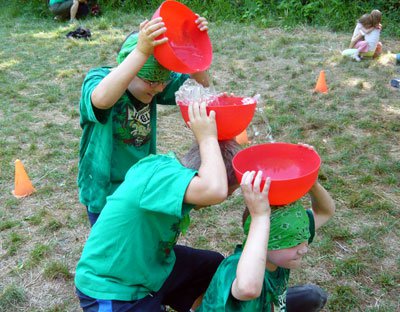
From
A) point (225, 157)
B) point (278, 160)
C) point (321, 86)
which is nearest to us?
point (225, 157)

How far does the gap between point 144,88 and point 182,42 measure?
0.25 meters

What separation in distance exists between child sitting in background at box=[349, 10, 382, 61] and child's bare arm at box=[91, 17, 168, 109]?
16.6ft

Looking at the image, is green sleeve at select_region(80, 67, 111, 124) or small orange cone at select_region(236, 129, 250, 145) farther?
small orange cone at select_region(236, 129, 250, 145)

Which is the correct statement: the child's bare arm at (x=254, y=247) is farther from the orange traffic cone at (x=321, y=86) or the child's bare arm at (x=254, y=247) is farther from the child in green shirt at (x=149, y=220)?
the orange traffic cone at (x=321, y=86)

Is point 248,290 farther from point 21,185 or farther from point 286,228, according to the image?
point 21,185

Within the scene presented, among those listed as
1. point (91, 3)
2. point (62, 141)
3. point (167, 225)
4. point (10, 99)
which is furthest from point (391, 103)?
point (91, 3)

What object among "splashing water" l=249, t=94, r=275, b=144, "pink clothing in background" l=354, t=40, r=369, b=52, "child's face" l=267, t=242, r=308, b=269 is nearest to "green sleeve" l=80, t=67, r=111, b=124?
"child's face" l=267, t=242, r=308, b=269

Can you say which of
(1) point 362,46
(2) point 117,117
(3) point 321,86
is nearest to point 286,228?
(2) point 117,117

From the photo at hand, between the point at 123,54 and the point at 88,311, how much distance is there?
3.32 ft

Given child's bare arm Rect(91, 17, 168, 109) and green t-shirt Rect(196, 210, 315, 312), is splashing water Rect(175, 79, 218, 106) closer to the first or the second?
child's bare arm Rect(91, 17, 168, 109)

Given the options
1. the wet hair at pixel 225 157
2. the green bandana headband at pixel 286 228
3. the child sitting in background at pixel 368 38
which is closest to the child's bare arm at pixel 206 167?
the wet hair at pixel 225 157

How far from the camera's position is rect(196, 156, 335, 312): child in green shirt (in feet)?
4.75

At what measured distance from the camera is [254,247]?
146cm

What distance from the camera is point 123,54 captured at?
6.42 feet
